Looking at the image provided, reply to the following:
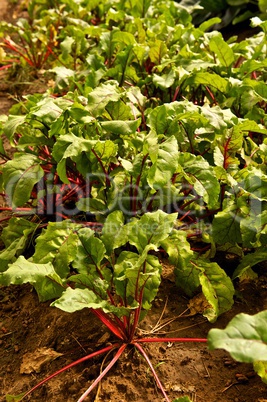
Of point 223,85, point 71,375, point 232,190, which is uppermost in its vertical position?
point 223,85

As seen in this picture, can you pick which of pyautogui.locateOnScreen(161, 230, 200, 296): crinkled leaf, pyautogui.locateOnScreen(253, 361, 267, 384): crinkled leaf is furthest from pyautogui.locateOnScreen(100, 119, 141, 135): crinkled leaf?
pyautogui.locateOnScreen(253, 361, 267, 384): crinkled leaf

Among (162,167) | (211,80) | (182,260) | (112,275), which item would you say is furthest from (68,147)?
(211,80)

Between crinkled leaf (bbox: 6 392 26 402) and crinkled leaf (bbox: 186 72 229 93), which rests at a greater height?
crinkled leaf (bbox: 186 72 229 93)

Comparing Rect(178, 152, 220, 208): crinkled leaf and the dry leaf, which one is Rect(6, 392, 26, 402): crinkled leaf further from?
Rect(178, 152, 220, 208): crinkled leaf

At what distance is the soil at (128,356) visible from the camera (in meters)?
1.83

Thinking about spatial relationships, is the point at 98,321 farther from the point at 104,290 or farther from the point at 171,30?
the point at 171,30

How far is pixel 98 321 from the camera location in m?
2.10

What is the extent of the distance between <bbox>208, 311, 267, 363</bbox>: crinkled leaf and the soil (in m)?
0.57

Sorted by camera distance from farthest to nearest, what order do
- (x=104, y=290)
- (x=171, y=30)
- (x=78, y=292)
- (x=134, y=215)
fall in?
(x=171, y=30) < (x=134, y=215) < (x=104, y=290) < (x=78, y=292)

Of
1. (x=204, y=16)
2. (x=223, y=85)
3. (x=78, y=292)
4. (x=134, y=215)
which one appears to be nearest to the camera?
(x=78, y=292)

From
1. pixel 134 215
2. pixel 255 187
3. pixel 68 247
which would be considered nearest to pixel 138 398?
pixel 68 247

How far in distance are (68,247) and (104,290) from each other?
254 millimetres

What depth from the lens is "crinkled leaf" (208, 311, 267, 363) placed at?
126 cm

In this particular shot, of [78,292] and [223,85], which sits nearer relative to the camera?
[78,292]
